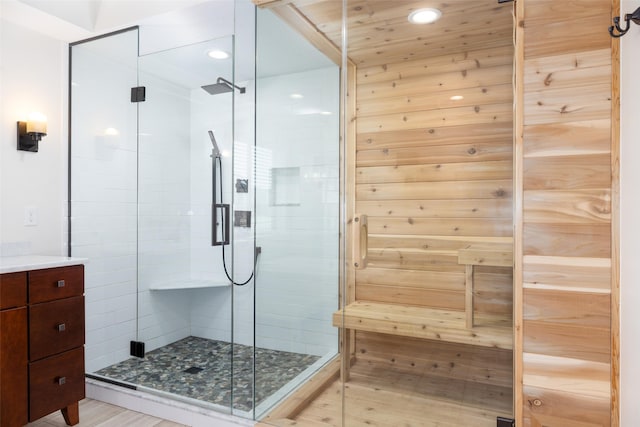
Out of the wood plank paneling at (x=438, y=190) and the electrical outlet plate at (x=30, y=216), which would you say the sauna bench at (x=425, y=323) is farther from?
the electrical outlet plate at (x=30, y=216)

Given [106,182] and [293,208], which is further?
[106,182]

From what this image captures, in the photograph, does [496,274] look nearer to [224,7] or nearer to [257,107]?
[257,107]

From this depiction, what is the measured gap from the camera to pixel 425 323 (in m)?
2.20

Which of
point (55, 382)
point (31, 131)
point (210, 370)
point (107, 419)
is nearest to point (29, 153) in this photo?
point (31, 131)

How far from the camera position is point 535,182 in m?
1.67

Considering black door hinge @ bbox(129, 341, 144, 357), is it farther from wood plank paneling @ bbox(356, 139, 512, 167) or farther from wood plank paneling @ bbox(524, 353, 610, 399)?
wood plank paneling @ bbox(524, 353, 610, 399)

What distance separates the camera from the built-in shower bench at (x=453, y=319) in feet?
6.26

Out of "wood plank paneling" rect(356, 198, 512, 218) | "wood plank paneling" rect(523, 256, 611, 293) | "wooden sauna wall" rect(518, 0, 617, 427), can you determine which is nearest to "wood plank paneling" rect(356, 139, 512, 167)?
"wood plank paneling" rect(356, 198, 512, 218)

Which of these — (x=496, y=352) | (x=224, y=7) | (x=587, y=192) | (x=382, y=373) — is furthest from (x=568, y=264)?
(x=224, y=7)

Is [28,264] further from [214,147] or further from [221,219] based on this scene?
[214,147]

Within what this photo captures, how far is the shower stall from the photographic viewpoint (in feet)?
7.32

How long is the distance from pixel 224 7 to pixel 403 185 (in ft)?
4.97

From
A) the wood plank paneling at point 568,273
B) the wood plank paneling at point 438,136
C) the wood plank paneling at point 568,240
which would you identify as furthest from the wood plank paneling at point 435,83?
the wood plank paneling at point 568,273

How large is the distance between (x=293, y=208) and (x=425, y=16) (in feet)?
4.14
